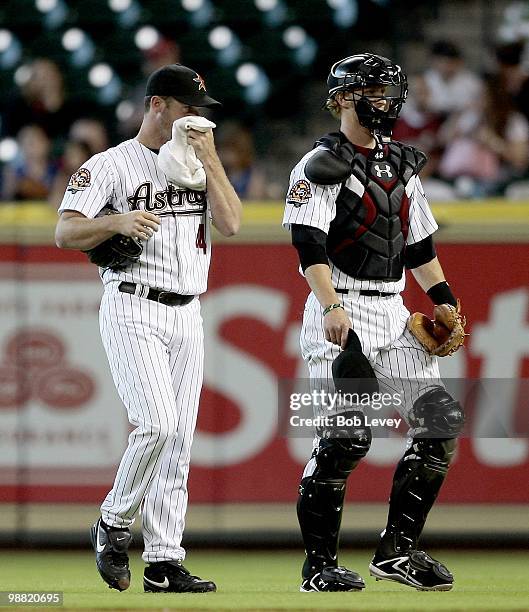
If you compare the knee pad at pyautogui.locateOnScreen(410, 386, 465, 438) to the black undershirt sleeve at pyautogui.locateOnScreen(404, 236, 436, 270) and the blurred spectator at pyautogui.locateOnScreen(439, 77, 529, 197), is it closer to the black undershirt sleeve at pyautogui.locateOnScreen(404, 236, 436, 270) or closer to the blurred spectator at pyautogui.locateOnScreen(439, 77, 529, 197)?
the black undershirt sleeve at pyautogui.locateOnScreen(404, 236, 436, 270)

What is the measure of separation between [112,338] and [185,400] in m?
0.38

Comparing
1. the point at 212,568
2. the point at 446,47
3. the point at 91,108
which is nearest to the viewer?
the point at 212,568

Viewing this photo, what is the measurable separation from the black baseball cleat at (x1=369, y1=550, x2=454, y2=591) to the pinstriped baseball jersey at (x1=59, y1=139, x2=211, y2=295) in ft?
4.23

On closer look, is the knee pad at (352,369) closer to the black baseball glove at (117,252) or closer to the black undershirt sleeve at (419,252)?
the black undershirt sleeve at (419,252)

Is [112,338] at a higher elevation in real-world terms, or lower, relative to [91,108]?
lower

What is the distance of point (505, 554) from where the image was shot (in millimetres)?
7605

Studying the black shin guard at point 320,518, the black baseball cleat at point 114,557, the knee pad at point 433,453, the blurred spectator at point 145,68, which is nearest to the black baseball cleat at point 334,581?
the black shin guard at point 320,518

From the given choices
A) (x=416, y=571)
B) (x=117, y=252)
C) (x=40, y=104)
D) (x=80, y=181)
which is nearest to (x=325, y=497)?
(x=416, y=571)

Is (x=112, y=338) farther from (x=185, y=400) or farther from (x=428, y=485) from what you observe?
(x=428, y=485)

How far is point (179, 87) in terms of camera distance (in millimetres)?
5191

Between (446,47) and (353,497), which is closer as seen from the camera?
(353,497)

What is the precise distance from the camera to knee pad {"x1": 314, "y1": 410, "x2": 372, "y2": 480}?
5.04 metres

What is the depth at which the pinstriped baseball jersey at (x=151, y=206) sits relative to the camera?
509 cm

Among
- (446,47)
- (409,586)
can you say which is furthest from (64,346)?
(446,47)
